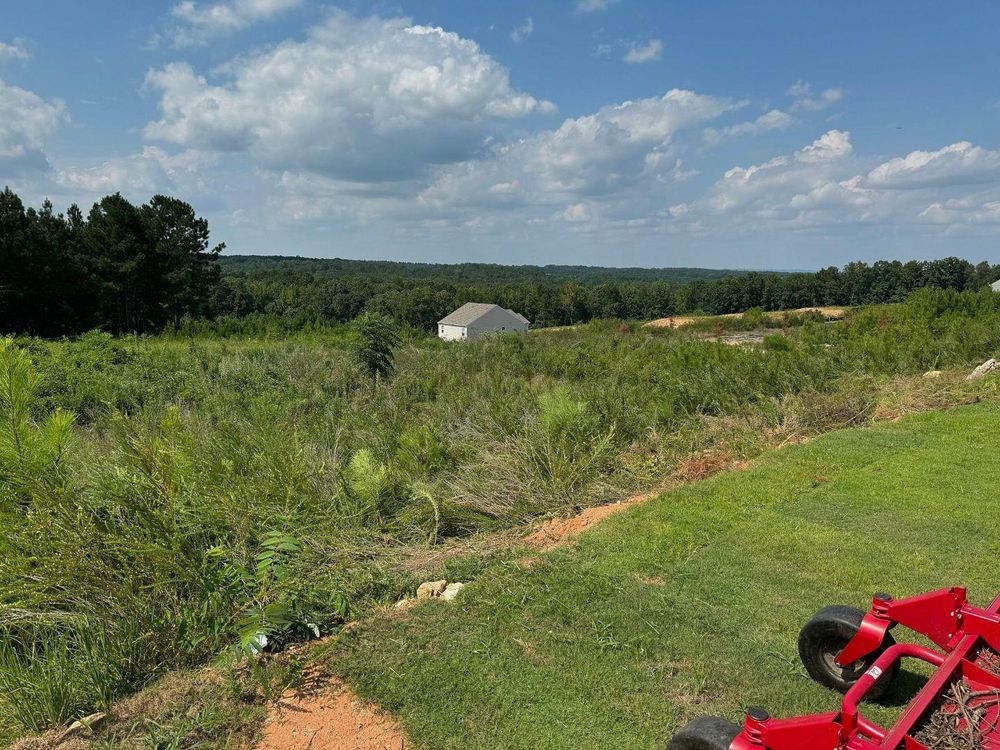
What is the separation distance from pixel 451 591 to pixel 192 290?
45031 mm

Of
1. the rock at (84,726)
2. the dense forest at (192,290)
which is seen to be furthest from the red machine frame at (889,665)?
the dense forest at (192,290)

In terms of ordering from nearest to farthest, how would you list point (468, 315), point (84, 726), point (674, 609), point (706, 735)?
point (706, 735) → point (84, 726) → point (674, 609) → point (468, 315)

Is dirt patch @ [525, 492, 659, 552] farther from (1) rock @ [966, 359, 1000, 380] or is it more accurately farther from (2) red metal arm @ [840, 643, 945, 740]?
(1) rock @ [966, 359, 1000, 380]

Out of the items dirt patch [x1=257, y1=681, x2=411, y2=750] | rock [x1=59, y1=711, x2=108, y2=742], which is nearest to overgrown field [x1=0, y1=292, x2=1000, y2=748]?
rock [x1=59, y1=711, x2=108, y2=742]

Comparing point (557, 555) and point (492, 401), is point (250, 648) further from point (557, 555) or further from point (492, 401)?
point (492, 401)

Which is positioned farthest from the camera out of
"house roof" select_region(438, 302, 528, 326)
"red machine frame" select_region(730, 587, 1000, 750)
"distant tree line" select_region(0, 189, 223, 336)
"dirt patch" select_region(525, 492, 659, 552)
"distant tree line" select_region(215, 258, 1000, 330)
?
"distant tree line" select_region(215, 258, 1000, 330)

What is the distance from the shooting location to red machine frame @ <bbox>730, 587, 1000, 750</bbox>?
2020mm

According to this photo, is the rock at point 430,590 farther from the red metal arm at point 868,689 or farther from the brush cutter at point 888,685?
the red metal arm at point 868,689

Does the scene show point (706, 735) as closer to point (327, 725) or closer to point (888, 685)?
point (888, 685)

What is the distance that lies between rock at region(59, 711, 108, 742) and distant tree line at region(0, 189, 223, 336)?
29247 millimetres

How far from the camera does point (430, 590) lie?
14.0ft

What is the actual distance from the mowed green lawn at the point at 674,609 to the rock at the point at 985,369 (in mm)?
5577

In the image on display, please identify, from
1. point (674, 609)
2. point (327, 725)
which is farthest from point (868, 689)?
point (327, 725)

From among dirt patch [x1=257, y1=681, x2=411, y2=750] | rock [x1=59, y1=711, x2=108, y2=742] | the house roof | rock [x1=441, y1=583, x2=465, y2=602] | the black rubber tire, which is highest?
the house roof
